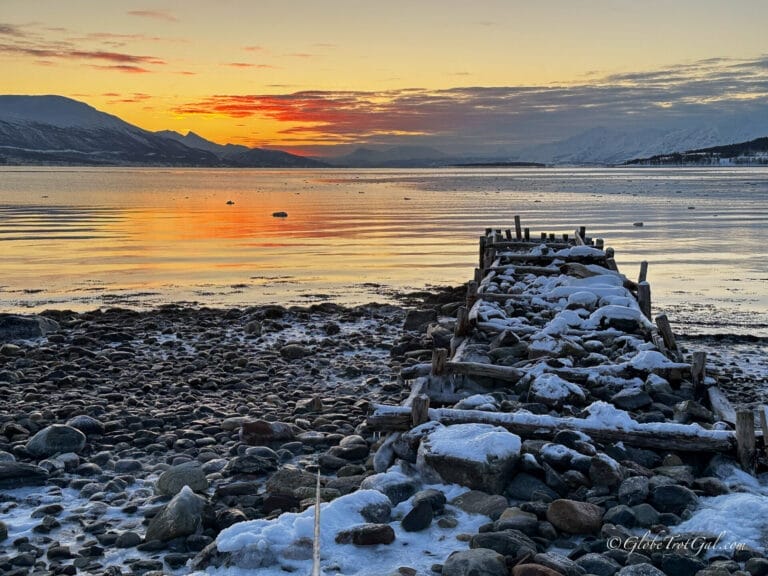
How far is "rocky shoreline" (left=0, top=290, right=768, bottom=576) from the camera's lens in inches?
194

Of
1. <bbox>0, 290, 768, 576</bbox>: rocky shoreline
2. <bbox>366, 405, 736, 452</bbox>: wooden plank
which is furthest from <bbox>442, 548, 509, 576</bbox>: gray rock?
<bbox>366, 405, 736, 452</bbox>: wooden plank

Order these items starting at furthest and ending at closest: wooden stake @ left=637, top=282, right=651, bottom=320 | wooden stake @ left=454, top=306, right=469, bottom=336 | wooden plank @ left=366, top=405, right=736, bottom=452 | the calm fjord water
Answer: the calm fjord water, wooden stake @ left=637, top=282, right=651, bottom=320, wooden stake @ left=454, top=306, right=469, bottom=336, wooden plank @ left=366, top=405, right=736, bottom=452

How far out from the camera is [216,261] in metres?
24.5

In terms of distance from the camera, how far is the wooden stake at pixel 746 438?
596 centimetres

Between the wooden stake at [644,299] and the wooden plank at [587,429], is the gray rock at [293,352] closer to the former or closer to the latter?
the wooden stake at [644,299]

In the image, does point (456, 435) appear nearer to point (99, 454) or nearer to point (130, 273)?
point (99, 454)

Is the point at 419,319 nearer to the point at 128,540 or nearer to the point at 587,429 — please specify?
the point at 587,429

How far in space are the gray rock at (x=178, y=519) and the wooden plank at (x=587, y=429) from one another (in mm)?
1702

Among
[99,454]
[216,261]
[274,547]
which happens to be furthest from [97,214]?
[274,547]

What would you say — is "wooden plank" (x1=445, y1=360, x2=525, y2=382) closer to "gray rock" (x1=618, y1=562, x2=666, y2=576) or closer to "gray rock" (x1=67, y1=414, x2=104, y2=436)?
"gray rock" (x1=618, y1=562, x2=666, y2=576)

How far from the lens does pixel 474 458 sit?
18.8 feet

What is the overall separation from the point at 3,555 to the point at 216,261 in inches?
767

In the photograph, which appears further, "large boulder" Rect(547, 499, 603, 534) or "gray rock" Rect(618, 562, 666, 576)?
"large boulder" Rect(547, 499, 603, 534)

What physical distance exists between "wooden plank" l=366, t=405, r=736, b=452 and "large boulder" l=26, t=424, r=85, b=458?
10.5 feet
